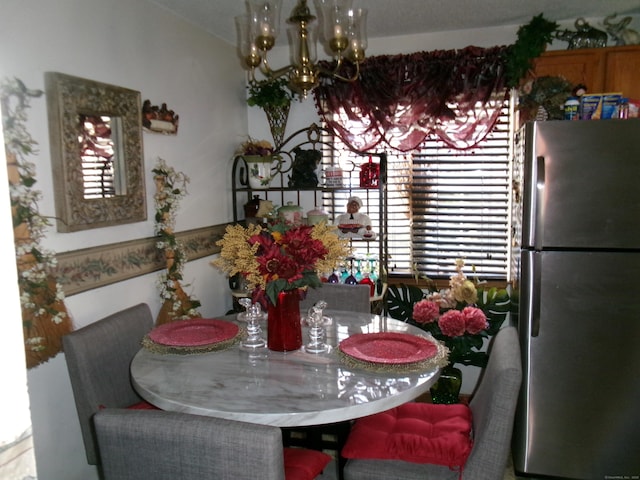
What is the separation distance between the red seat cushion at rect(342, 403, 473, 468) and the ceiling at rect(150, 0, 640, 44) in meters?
2.10

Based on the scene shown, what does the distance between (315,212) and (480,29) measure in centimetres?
158

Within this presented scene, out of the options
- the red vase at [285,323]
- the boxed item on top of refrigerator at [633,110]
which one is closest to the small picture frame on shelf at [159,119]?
the red vase at [285,323]

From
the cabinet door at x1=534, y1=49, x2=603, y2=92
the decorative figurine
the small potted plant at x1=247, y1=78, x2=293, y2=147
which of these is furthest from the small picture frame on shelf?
the decorative figurine

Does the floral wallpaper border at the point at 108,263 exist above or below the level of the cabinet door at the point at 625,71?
below

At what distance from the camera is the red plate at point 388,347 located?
5.59 feet

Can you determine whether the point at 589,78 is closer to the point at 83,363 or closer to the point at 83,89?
the point at 83,89

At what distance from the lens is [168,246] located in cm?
257

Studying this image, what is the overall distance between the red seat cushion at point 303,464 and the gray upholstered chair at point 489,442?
106mm

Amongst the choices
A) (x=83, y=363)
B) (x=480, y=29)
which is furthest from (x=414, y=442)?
(x=480, y=29)

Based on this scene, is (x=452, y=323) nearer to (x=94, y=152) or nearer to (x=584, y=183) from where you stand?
(x=584, y=183)

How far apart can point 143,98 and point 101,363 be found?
53.3 inches

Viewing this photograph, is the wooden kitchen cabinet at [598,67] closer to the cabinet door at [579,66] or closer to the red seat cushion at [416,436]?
the cabinet door at [579,66]

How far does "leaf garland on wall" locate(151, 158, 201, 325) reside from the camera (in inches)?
100

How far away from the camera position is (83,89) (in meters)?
2.08
